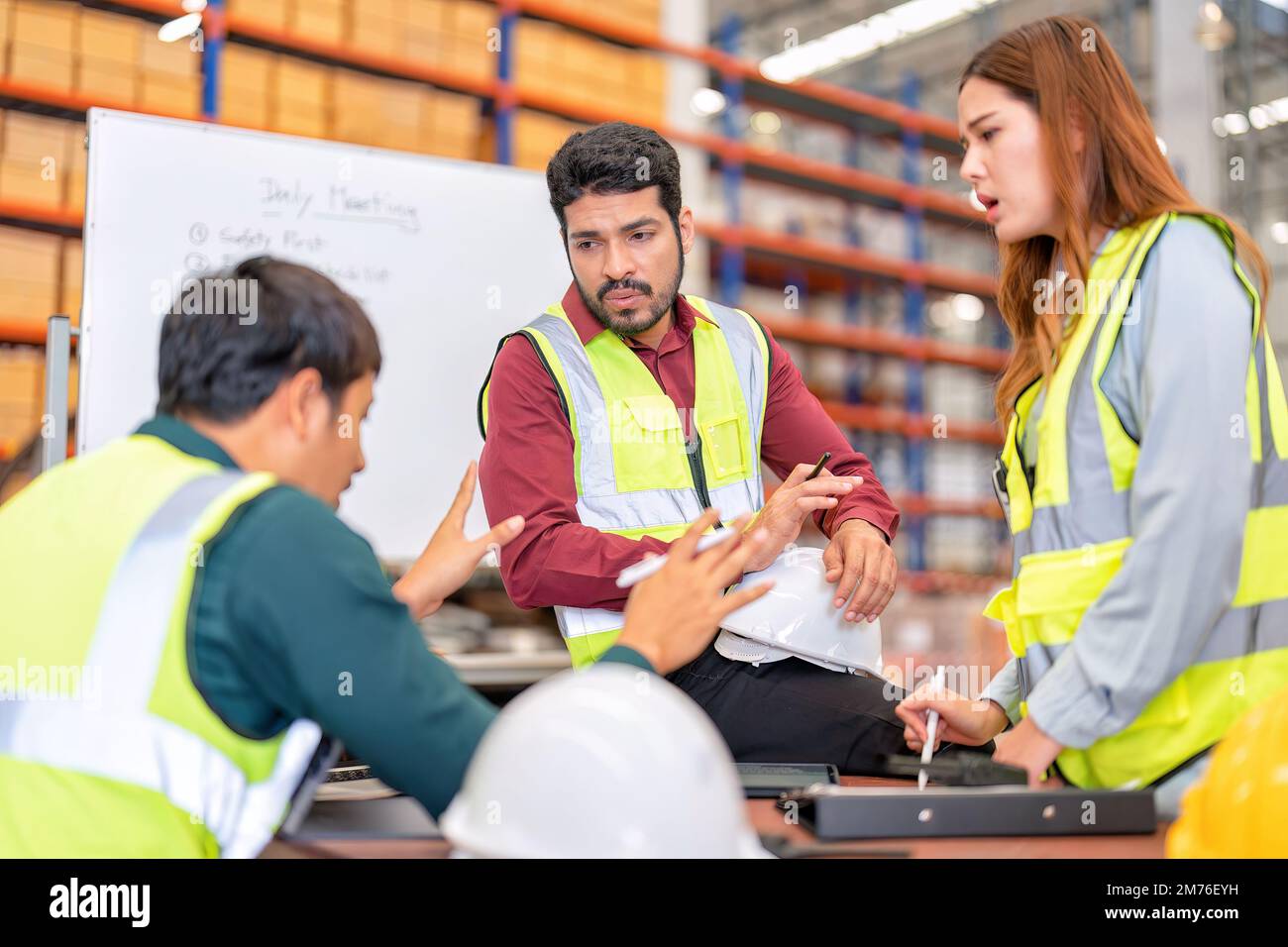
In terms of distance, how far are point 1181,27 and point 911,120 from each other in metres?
1.81

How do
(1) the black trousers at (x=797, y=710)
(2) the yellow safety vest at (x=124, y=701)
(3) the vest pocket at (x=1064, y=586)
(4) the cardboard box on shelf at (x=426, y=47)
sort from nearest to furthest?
1. (2) the yellow safety vest at (x=124, y=701)
2. (3) the vest pocket at (x=1064, y=586)
3. (1) the black trousers at (x=797, y=710)
4. (4) the cardboard box on shelf at (x=426, y=47)

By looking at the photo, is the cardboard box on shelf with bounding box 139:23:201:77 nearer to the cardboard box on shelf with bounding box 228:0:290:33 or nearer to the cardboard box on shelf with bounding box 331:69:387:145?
the cardboard box on shelf with bounding box 228:0:290:33

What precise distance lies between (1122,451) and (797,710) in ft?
2.17

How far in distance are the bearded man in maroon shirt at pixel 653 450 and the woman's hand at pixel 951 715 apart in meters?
0.22

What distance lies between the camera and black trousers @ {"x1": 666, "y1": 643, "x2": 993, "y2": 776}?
166 centimetres

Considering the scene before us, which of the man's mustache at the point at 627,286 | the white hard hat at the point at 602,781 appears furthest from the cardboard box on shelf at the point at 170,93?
the white hard hat at the point at 602,781

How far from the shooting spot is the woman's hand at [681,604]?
1123mm

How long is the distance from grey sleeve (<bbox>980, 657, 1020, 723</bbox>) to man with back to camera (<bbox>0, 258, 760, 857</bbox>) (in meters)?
0.73

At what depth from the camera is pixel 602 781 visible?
0.78 m

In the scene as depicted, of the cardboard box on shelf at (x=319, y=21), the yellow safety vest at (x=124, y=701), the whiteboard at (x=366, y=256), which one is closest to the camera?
the yellow safety vest at (x=124, y=701)

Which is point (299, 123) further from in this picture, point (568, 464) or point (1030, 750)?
point (1030, 750)

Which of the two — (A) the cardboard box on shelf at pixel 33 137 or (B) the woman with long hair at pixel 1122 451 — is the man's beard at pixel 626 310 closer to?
(B) the woman with long hair at pixel 1122 451

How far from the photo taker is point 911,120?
810 centimetres
